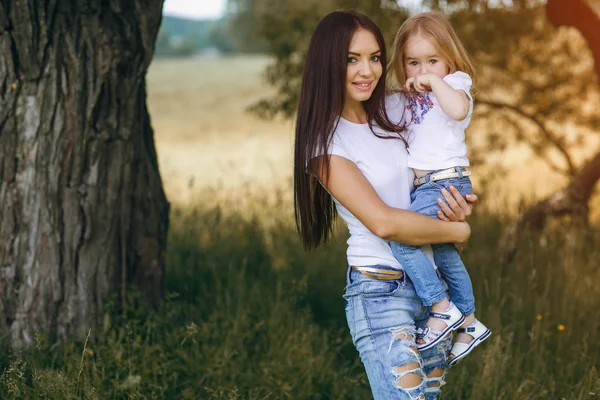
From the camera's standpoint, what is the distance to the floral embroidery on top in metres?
2.74

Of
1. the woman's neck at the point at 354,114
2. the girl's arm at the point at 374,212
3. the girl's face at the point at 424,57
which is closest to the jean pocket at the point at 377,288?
the girl's arm at the point at 374,212

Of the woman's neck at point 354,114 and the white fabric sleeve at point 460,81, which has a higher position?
the white fabric sleeve at point 460,81

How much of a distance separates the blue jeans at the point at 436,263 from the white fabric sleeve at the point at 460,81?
12.9 inches

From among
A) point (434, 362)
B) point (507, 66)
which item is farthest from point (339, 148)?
point (507, 66)

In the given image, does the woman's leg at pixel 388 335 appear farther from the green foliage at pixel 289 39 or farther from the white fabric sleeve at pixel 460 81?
the green foliage at pixel 289 39

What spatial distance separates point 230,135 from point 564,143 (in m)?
14.1

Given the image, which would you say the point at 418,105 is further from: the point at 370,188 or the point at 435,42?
the point at 370,188

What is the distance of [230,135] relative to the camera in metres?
20.5

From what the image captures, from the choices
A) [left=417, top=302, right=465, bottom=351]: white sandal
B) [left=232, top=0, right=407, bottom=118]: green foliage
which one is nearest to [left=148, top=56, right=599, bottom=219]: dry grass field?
[left=232, top=0, right=407, bottom=118]: green foliage

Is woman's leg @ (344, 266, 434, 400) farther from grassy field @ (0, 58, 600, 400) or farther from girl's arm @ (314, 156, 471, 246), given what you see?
grassy field @ (0, 58, 600, 400)

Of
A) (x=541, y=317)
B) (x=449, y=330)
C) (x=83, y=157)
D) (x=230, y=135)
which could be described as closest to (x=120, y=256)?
(x=83, y=157)

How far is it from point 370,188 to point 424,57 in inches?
24.7

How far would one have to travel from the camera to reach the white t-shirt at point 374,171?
8.61 ft

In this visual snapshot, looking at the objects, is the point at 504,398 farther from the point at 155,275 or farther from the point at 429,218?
the point at 155,275
